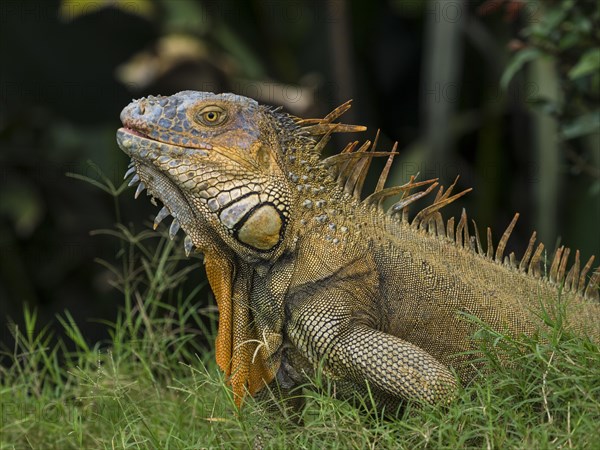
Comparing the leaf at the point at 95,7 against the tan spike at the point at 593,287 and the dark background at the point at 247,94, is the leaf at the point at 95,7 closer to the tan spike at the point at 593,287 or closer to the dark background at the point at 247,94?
the dark background at the point at 247,94

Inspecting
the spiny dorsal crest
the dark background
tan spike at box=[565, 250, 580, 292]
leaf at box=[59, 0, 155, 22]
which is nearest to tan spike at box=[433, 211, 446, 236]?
the spiny dorsal crest

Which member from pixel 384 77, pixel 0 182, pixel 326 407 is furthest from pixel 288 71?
pixel 326 407

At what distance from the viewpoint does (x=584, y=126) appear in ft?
18.8

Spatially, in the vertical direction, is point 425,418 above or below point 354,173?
below

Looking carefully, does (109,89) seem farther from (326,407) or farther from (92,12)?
(326,407)

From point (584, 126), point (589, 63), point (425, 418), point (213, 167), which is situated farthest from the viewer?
point (584, 126)

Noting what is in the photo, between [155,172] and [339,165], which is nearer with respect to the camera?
[155,172]

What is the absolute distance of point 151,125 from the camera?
4.07 metres

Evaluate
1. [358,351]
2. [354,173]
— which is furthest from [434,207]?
[358,351]

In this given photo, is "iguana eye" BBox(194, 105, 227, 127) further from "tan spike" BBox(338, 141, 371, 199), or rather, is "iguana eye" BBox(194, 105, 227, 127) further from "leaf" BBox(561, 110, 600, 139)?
"leaf" BBox(561, 110, 600, 139)

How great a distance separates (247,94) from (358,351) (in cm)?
662

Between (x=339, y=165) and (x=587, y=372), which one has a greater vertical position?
(x=339, y=165)

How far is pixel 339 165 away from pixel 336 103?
6.08 m

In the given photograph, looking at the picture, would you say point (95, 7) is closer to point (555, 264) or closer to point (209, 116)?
point (209, 116)
